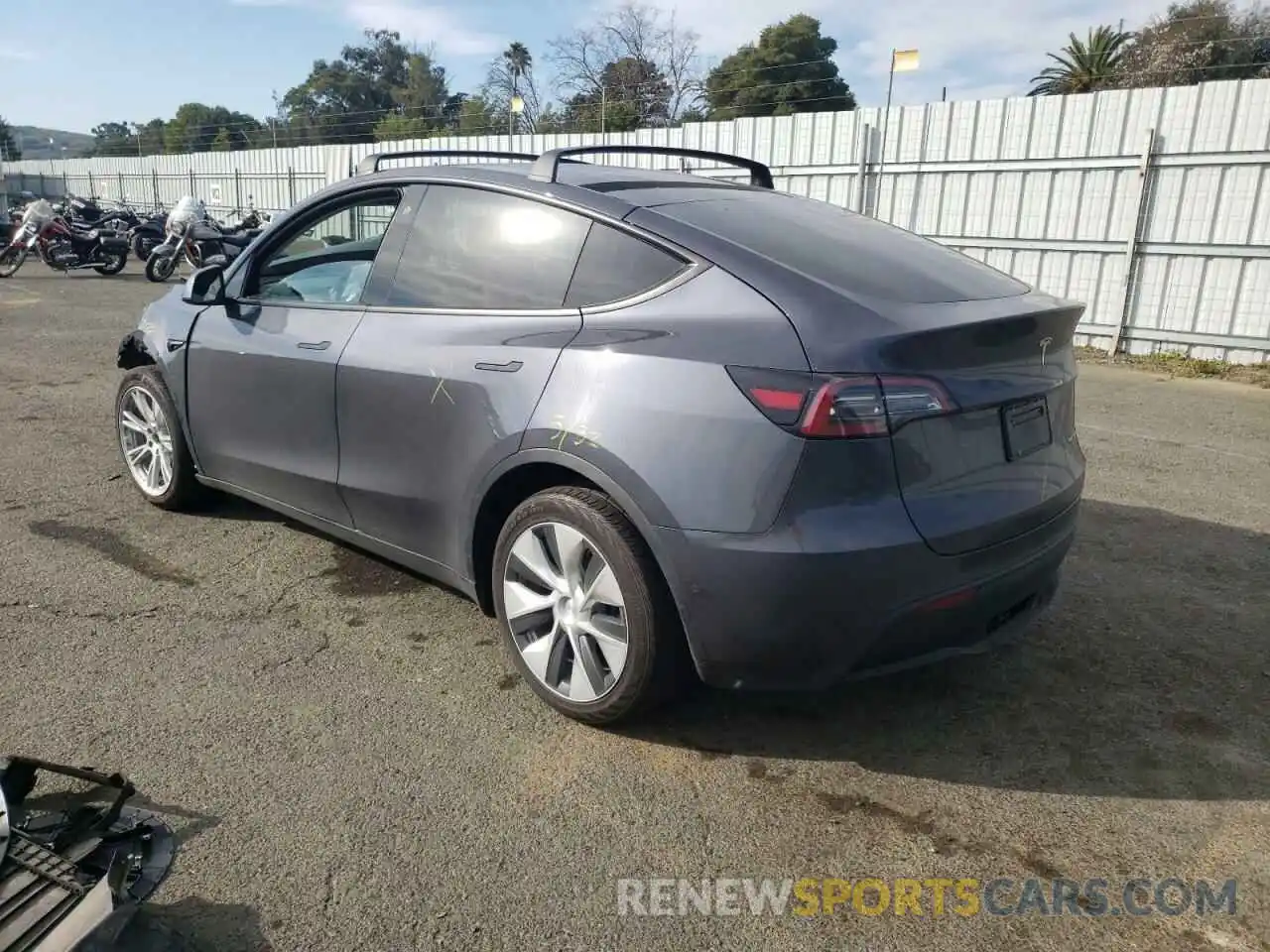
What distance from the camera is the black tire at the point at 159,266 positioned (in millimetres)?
16578

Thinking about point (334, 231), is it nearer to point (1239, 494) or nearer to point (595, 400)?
point (595, 400)

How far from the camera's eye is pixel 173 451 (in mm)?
4520

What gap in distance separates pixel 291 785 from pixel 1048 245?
10218 millimetres

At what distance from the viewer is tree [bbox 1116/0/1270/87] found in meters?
26.9

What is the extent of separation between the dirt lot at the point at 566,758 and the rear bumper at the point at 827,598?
381mm

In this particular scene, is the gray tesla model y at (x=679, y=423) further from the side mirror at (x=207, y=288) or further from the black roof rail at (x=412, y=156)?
the side mirror at (x=207, y=288)

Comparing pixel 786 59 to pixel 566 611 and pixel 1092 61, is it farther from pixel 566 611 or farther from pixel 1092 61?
pixel 566 611

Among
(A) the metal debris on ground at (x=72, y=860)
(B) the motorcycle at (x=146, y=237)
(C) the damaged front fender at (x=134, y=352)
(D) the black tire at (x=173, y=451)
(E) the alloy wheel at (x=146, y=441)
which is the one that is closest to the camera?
(A) the metal debris on ground at (x=72, y=860)

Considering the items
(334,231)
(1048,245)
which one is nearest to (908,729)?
(334,231)

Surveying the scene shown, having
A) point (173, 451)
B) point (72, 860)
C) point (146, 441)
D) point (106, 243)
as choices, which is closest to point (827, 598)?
point (72, 860)

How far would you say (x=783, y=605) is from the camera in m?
2.44

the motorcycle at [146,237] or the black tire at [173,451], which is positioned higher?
the motorcycle at [146,237]

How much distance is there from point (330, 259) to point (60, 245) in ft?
53.5

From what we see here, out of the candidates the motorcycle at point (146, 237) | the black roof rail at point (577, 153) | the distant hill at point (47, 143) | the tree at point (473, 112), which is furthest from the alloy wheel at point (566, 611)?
the distant hill at point (47, 143)
